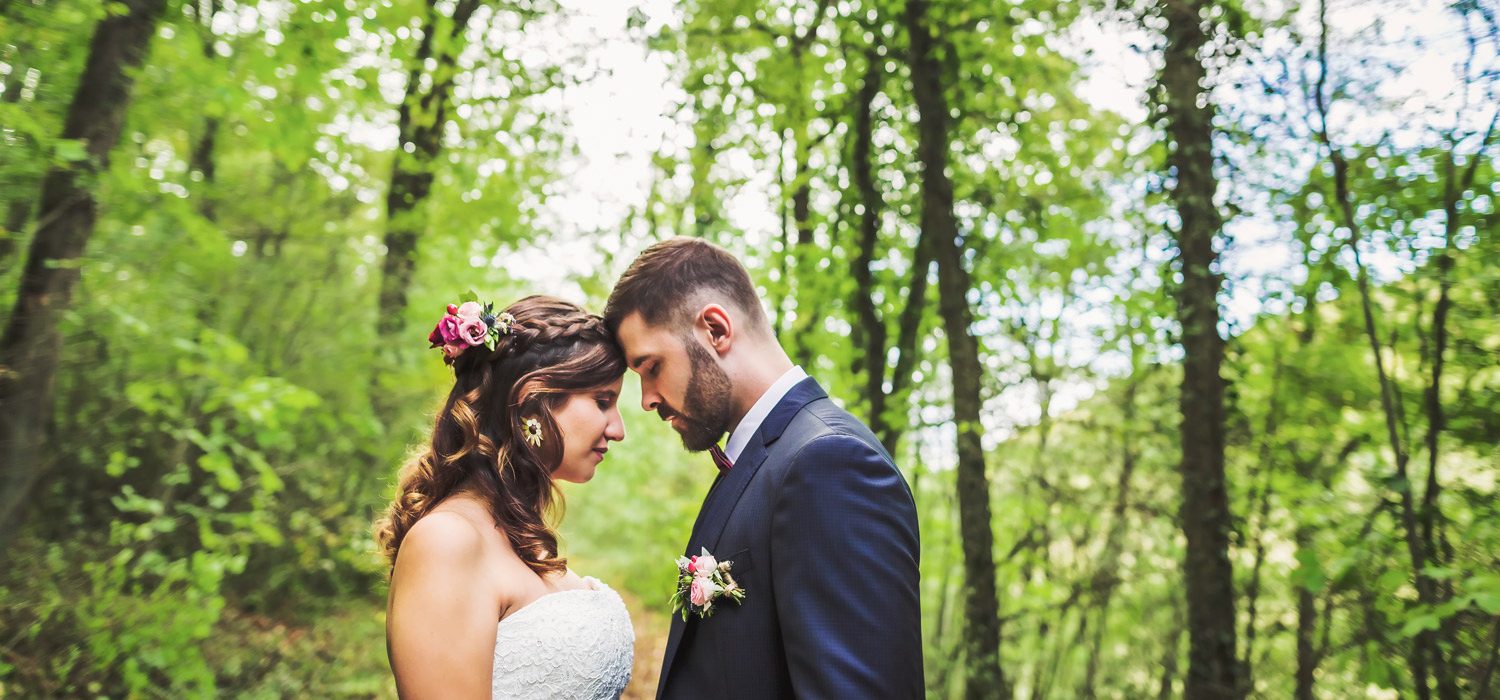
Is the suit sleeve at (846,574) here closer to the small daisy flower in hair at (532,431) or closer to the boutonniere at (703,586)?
the boutonniere at (703,586)

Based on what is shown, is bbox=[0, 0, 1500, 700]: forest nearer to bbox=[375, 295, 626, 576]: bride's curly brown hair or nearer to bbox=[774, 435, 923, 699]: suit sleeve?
bbox=[375, 295, 626, 576]: bride's curly brown hair

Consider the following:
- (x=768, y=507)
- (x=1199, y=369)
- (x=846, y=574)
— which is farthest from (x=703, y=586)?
(x=1199, y=369)

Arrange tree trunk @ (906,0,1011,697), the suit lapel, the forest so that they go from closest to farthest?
the suit lapel
the forest
tree trunk @ (906,0,1011,697)

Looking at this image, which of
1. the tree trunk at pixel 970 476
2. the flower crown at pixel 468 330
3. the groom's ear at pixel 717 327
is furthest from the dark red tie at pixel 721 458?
the tree trunk at pixel 970 476

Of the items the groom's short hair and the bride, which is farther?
the groom's short hair

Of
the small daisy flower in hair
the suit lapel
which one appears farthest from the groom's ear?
the small daisy flower in hair

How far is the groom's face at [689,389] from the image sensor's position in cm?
258

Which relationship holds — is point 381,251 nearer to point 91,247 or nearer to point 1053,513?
point 91,247

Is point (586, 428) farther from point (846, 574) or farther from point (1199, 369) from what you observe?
point (1199, 369)

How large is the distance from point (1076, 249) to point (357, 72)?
17.0ft

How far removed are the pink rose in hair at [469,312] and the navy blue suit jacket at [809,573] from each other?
3.39 feet

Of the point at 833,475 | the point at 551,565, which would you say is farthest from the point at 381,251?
the point at 833,475

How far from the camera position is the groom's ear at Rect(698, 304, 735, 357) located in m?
2.57

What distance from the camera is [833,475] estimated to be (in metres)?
2.10
